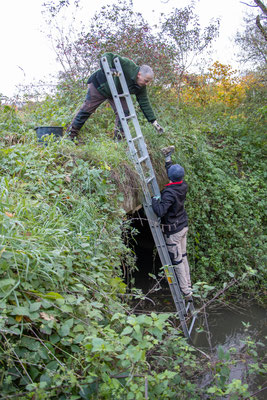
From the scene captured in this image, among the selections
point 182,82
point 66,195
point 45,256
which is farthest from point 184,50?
point 45,256

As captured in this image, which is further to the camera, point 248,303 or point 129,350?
point 248,303

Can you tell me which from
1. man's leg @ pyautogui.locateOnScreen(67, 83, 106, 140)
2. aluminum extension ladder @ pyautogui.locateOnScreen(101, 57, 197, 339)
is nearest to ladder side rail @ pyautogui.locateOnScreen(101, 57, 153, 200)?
aluminum extension ladder @ pyautogui.locateOnScreen(101, 57, 197, 339)

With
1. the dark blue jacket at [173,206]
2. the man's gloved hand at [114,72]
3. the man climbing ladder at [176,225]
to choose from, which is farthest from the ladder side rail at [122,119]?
the man climbing ladder at [176,225]

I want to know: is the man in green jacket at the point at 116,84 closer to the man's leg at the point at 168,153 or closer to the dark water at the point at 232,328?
the man's leg at the point at 168,153

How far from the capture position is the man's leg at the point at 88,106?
5.25 metres

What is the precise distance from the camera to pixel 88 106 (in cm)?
532

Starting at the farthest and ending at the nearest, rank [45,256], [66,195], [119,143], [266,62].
A: [266,62]
[119,143]
[66,195]
[45,256]

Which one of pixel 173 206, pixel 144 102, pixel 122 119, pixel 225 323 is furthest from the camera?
pixel 225 323

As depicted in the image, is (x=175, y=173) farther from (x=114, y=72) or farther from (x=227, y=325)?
(x=227, y=325)

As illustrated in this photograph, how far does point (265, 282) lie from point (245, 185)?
7.34 feet

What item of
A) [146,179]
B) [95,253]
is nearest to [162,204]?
[146,179]

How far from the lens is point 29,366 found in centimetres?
196

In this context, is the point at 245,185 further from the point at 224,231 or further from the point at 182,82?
the point at 182,82

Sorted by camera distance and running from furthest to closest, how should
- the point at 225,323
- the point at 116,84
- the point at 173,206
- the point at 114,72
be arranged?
the point at 225,323 → the point at 116,84 → the point at 173,206 → the point at 114,72
